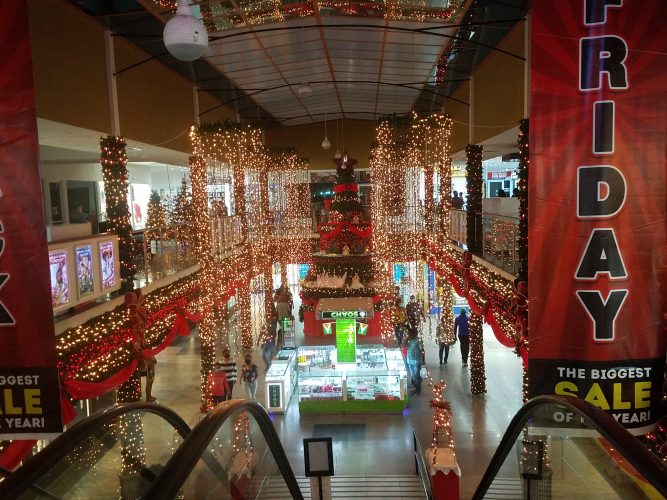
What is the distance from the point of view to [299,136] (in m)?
23.8

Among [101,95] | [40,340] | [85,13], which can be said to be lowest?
[40,340]

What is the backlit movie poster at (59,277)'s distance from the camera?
6.75m

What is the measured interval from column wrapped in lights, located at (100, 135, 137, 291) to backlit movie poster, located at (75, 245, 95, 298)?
1.17 m

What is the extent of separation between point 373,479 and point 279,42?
8.60 meters

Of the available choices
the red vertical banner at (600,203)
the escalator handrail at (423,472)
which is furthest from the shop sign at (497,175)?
the red vertical banner at (600,203)

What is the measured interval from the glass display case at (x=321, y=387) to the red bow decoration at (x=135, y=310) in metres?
4.46

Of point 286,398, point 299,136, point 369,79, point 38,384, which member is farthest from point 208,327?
point 299,136

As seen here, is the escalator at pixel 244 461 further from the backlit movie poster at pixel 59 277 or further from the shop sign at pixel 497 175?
the shop sign at pixel 497 175

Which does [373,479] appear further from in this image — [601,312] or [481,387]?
[601,312]

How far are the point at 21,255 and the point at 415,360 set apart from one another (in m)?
9.63

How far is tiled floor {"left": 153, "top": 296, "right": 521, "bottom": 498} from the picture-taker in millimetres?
9086

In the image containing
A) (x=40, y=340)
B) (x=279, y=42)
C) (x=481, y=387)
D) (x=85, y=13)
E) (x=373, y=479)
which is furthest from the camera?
(x=481, y=387)

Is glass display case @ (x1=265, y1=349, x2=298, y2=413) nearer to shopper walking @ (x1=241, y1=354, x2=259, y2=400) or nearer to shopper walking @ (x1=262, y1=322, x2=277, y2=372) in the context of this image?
shopper walking @ (x1=241, y1=354, x2=259, y2=400)

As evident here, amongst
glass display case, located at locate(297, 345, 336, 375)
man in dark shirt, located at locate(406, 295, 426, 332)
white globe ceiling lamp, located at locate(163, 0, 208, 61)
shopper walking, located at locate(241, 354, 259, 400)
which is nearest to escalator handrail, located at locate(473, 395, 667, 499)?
white globe ceiling lamp, located at locate(163, 0, 208, 61)
